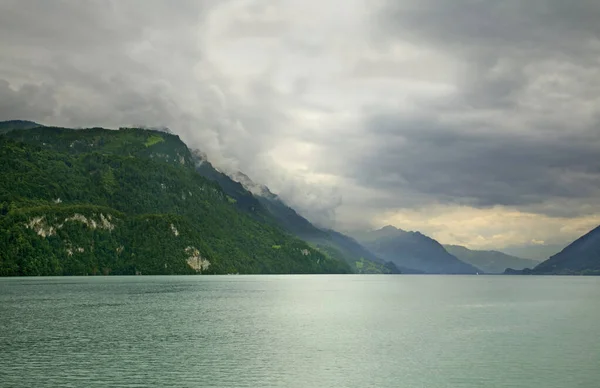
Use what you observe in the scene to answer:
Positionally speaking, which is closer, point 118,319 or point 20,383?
point 20,383

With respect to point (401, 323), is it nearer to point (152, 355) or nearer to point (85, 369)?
point (152, 355)

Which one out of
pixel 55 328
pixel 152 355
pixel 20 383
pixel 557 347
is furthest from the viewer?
pixel 55 328

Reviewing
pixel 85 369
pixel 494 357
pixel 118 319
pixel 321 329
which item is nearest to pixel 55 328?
pixel 118 319

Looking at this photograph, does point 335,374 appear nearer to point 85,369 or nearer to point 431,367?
point 431,367

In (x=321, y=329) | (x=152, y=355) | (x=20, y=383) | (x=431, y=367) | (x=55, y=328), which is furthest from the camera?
(x=321, y=329)

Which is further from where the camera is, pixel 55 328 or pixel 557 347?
pixel 55 328

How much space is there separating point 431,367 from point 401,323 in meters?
59.8

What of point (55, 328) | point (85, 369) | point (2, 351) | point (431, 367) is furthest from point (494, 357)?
point (55, 328)

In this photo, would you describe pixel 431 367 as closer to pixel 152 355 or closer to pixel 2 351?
pixel 152 355

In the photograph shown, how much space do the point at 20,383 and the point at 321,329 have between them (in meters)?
70.1

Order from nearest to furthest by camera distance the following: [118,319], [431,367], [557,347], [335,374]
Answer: [335,374]
[431,367]
[557,347]
[118,319]

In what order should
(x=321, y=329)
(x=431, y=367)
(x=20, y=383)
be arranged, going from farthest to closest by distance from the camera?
(x=321, y=329), (x=431, y=367), (x=20, y=383)

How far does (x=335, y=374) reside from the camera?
241ft

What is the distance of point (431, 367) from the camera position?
257 ft
